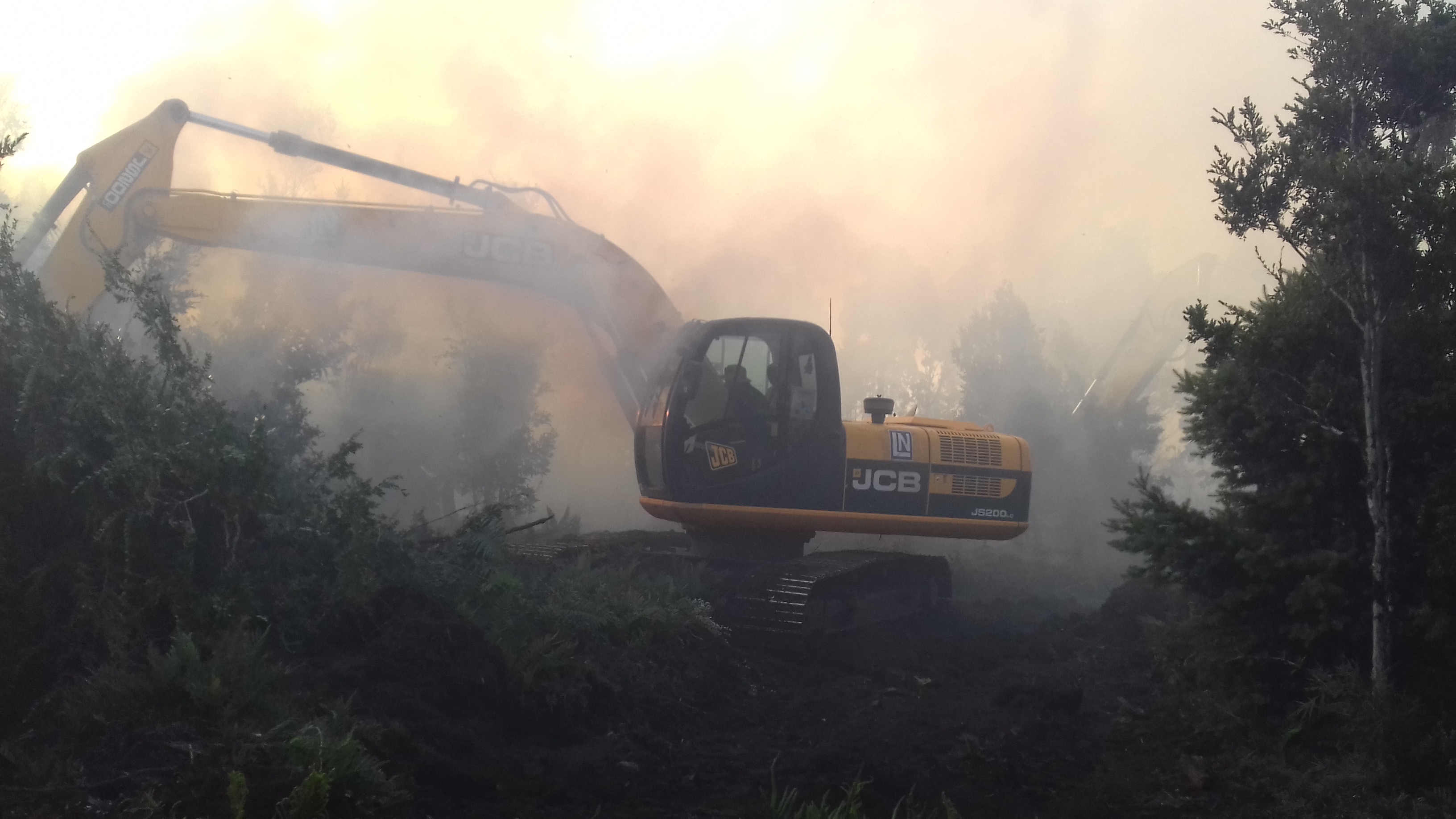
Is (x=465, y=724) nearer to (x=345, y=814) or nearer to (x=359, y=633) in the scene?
(x=359, y=633)

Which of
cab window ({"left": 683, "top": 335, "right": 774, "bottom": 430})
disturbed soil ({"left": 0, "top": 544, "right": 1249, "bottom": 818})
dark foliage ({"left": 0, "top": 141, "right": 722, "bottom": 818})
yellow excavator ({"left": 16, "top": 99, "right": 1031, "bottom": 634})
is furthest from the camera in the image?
cab window ({"left": 683, "top": 335, "right": 774, "bottom": 430})

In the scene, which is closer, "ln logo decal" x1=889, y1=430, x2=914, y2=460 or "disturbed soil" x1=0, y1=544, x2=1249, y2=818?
"disturbed soil" x1=0, y1=544, x2=1249, y2=818

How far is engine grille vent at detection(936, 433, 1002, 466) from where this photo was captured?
13.4 meters

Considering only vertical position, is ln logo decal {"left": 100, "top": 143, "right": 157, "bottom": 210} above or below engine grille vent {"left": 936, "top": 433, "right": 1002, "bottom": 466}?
above

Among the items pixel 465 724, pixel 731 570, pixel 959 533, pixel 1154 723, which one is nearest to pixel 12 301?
pixel 465 724

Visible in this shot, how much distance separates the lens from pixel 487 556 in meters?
9.41

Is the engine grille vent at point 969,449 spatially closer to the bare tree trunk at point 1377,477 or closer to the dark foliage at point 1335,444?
the dark foliage at point 1335,444

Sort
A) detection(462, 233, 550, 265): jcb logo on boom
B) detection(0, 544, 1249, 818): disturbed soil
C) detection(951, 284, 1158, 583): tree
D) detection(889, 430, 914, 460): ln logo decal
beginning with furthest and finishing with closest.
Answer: detection(951, 284, 1158, 583): tree → detection(462, 233, 550, 265): jcb logo on boom → detection(889, 430, 914, 460): ln logo decal → detection(0, 544, 1249, 818): disturbed soil

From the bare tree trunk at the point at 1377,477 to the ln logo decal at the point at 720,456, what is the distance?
20.4 ft

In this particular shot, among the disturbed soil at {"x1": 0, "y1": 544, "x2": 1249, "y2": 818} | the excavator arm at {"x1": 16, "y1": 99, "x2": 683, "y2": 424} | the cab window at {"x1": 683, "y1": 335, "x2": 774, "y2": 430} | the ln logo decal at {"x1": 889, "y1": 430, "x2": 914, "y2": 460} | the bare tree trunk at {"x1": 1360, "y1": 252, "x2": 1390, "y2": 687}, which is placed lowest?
the disturbed soil at {"x1": 0, "y1": 544, "x2": 1249, "y2": 818}

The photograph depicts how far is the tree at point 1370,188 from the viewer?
22.9 ft

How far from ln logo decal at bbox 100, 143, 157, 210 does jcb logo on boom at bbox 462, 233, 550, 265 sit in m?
3.38

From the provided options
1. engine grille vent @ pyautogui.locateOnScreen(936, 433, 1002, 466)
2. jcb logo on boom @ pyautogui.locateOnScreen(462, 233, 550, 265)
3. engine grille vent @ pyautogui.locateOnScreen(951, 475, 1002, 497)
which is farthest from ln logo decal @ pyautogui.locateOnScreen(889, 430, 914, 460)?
jcb logo on boom @ pyautogui.locateOnScreen(462, 233, 550, 265)

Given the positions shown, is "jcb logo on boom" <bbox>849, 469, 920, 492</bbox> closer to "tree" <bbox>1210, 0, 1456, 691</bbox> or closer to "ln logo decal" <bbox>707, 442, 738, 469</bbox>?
"ln logo decal" <bbox>707, 442, 738, 469</bbox>
